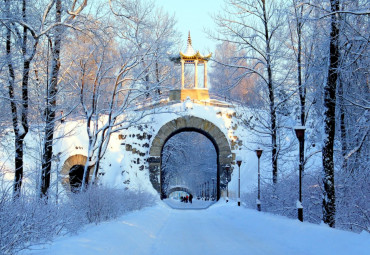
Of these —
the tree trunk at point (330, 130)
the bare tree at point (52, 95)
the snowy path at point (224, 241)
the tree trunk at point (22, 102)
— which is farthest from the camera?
the bare tree at point (52, 95)

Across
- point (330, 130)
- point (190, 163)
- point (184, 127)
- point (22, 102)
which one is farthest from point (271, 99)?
point (190, 163)

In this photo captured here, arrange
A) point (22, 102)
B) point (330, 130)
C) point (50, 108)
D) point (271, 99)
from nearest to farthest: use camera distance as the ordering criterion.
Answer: point (330, 130) → point (22, 102) → point (50, 108) → point (271, 99)

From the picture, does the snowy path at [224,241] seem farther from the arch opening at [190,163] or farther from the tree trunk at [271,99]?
the arch opening at [190,163]

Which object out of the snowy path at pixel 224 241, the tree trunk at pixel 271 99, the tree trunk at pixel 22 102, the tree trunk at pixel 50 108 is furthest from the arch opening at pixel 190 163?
the snowy path at pixel 224 241

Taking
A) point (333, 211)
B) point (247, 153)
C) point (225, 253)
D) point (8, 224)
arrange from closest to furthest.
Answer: point (8, 224) → point (225, 253) → point (333, 211) → point (247, 153)

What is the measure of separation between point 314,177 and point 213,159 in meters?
37.3

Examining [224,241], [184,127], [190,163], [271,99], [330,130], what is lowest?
A: [190,163]

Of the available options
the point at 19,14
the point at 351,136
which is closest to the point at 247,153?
the point at 351,136

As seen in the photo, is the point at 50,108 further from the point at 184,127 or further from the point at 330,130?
the point at 184,127

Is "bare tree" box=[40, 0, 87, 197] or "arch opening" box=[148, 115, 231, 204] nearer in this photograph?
"bare tree" box=[40, 0, 87, 197]

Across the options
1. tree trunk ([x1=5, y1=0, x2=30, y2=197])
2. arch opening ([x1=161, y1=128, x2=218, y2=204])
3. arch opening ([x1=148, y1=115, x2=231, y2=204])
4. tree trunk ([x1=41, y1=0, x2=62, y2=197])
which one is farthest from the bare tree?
arch opening ([x1=161, y1=128, x2=218, y2=204])

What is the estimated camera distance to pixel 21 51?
1203 cm

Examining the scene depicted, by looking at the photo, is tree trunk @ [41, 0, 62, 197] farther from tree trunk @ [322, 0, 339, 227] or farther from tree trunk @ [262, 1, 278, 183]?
tree trunk @ [262, 1, 278, 183]

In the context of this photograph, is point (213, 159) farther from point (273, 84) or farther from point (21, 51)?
point (21, 51)
